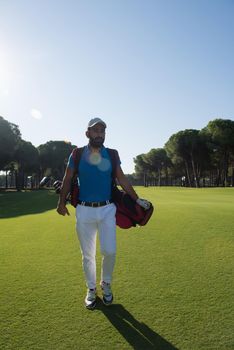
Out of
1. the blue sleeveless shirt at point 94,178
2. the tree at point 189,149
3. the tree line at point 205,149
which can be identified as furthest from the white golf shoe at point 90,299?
the tree at point 189,149

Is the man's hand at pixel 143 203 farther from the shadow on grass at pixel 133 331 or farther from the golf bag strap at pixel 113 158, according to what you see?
the shadow on grass at pixel 133 331

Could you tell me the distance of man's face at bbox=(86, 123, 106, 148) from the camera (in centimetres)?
605

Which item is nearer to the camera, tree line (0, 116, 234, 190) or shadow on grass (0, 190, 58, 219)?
shadow on grass (0, 190, 58, 219)

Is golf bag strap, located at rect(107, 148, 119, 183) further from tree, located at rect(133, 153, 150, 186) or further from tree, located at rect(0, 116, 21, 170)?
tree, located at rect(133, 153, 150, 186)

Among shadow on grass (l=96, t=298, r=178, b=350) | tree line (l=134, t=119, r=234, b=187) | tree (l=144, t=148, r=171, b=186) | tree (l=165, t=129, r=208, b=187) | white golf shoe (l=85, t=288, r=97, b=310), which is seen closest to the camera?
shadow on grass (l=96, t=298, r=178, b=350)

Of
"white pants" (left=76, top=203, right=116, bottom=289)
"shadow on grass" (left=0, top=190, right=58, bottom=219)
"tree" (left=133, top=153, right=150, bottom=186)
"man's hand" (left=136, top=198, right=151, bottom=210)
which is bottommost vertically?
"shadow on grass" (left=0, top=190, right=58, bottom=219)

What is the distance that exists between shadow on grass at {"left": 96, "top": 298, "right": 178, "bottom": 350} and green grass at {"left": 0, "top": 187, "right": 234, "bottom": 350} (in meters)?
0.01

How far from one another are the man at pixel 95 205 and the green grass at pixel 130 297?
45cm

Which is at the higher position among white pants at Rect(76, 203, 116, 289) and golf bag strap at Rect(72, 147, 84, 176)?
golf bag strap at Rect(72, 147, 84, 176)

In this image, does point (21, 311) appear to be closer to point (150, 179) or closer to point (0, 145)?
point (0, 145)

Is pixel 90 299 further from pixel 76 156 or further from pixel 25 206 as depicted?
pixel 25 206

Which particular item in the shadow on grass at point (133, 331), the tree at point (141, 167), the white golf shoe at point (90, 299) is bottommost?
the shadow on grass at point (133, 331)

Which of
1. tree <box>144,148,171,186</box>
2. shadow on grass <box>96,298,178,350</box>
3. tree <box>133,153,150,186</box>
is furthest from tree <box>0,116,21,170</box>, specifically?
tree <box>133,153,150,186</box>

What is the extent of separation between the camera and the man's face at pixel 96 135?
6.05 meters
